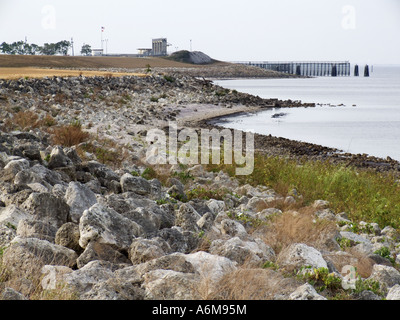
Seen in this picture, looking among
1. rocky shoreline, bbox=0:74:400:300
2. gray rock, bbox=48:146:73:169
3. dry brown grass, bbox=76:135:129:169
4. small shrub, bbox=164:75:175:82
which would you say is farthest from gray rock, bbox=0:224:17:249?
small shrub, bbox=164:75:175:82

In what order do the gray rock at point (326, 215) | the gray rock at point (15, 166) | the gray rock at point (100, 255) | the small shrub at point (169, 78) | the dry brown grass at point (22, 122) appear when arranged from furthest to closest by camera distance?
the small shrub at point (169, 78), the dry brown grass at point (22, 122), the gray rock at point (326, 215), the gray rock at point (15, 166), the gray rock at point (100, 255)

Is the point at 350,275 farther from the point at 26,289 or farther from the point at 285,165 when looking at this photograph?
the point at 285,165

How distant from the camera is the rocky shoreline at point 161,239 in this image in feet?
15.1

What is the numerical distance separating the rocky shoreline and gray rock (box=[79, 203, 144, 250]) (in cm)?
1

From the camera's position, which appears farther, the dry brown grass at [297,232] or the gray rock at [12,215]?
the dry brown grass at [297,232]

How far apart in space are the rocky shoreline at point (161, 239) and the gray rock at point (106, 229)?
0.04ft

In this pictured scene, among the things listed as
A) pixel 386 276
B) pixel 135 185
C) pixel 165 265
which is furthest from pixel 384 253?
pixel 135 185

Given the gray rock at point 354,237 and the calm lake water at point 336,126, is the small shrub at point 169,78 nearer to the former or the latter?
the calm lake water at point 336,126

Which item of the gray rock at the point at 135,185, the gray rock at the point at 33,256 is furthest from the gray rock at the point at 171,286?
the gray rock at the point at 135,185

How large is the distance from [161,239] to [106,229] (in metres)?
0.63

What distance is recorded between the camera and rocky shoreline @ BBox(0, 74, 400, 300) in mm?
4617

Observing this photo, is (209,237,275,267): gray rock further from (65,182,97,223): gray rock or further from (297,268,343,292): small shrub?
(65,182,97,223): gray rock

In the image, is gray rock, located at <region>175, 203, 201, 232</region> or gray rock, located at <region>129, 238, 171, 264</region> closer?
gray rock, located at <region>129, 238, 171, 264</region>
